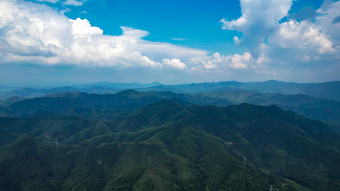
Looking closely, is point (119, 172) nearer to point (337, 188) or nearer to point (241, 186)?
point (241, 186)

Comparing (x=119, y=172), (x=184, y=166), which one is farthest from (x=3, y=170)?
(x=184, y=166)

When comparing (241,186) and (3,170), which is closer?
(241,186)

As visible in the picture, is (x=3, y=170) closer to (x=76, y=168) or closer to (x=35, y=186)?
(x=35, y=186)

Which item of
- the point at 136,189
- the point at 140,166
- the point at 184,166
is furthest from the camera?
the point at 184,166

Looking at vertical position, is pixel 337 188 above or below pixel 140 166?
below

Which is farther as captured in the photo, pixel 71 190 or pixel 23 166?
pixel 23 166

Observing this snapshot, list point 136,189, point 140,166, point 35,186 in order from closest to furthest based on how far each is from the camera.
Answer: point 136,189, point 35,186, point 140,166

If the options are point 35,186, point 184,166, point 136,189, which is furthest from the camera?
point 184,166

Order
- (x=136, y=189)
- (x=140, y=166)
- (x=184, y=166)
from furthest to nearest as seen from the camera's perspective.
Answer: (x=184, y=166)
(x=140, y=166)
(x=136, y=189)

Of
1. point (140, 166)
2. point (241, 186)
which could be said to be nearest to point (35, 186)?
point (140, 166)
